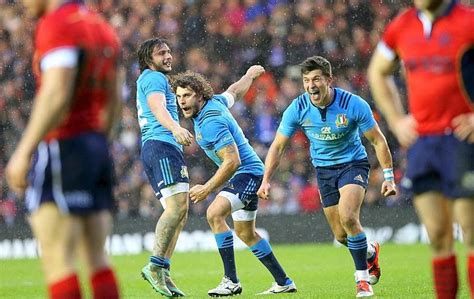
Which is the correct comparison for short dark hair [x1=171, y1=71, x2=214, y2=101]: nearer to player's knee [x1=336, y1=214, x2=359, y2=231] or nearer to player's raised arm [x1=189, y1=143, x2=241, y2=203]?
player's raised arm [x1=189, y1=143, x2=241, y2=203]

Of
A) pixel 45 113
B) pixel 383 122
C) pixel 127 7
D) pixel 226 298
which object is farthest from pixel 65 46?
pixel 127 7

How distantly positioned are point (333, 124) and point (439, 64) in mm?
3969

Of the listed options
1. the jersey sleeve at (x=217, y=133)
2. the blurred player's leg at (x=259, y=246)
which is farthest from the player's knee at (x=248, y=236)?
the jersey sleeve at (x=217, y=133)

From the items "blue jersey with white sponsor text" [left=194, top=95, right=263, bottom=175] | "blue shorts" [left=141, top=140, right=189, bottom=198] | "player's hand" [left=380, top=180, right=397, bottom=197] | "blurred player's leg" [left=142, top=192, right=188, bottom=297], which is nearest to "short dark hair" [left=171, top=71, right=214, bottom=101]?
"blue jersey with white sponsor text" [left=194, top=95, right=263, bottom=175]

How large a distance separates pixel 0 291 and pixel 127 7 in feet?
36.1

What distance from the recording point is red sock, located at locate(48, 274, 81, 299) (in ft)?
17.1

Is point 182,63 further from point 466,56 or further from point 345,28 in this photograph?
point 466,56

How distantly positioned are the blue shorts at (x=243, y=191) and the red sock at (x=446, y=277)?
3998 mm

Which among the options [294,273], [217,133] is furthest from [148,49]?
[294,273]

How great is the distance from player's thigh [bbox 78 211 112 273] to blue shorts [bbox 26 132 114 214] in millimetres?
83

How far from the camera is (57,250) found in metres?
5.27

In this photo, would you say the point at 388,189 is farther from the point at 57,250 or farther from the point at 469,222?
the point at 57,250

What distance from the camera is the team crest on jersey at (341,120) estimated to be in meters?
10.0

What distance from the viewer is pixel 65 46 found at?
524cm
